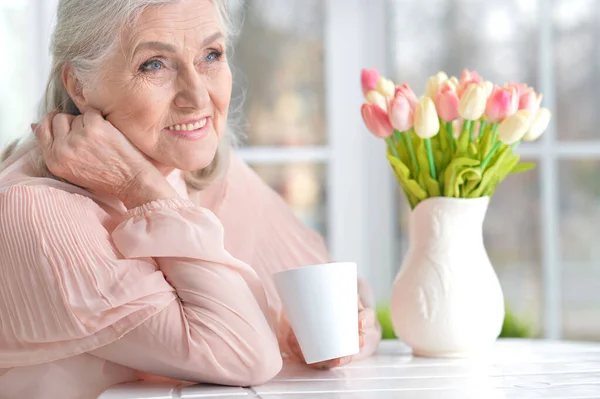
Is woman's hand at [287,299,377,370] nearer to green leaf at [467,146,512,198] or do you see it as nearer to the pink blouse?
the pink blouse

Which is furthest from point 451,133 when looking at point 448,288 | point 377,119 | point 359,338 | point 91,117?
point 91,117

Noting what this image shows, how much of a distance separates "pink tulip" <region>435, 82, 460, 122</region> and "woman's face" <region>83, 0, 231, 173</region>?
1.21ft

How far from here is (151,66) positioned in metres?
1.31

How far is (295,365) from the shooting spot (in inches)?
55.5

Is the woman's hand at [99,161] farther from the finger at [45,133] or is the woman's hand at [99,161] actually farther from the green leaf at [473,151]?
the green leaf at [473,151]

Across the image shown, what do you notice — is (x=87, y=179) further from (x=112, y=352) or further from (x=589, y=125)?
(x=589, y=125)

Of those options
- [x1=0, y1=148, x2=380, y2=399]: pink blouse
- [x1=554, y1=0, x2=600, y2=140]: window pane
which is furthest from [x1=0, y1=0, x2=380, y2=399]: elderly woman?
[x1=554, y1=0, x2=600, y2=140]: window pane

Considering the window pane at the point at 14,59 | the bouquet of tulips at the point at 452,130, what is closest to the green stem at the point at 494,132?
the bouquet of tulips at the point at 452,130

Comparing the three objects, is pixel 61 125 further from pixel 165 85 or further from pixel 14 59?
pixel 14 59

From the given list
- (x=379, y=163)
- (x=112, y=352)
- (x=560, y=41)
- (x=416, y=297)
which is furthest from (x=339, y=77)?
(x=112, y=352)

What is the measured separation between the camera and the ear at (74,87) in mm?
1347

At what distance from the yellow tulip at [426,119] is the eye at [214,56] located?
0.33 metres

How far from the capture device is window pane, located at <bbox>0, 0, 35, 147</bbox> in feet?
11.5

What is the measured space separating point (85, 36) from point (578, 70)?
2.61 metres
